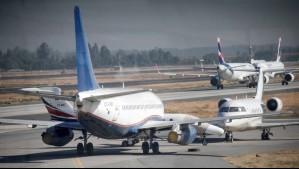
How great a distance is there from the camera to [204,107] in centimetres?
8169

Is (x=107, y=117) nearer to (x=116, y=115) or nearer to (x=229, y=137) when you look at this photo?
(x=116, y=115)

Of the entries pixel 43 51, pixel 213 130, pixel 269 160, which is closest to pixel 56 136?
pixel 213 130

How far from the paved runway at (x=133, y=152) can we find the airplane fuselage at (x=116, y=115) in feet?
5.78

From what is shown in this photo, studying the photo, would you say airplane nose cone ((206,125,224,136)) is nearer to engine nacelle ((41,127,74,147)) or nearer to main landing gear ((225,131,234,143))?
main landing gear ((225,131,234,143))

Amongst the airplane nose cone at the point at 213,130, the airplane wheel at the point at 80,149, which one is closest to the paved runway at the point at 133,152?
the airplane wheel at the point at 80,149

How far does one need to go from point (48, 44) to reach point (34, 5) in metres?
14.5

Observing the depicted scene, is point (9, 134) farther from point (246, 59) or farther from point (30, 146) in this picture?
point (246, 59)

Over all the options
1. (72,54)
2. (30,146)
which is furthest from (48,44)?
(30,146)

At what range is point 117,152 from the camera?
44.5m

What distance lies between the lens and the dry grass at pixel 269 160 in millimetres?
34200

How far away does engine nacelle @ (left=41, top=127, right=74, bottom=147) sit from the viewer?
145 feet

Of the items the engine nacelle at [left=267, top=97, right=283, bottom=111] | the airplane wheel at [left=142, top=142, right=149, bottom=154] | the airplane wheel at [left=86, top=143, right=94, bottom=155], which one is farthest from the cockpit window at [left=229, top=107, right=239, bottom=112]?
the airplane wheel at [left=86, top=143, right=94, bottom=155]

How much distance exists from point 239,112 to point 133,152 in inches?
454

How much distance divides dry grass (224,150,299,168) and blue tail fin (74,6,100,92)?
1075 cm
